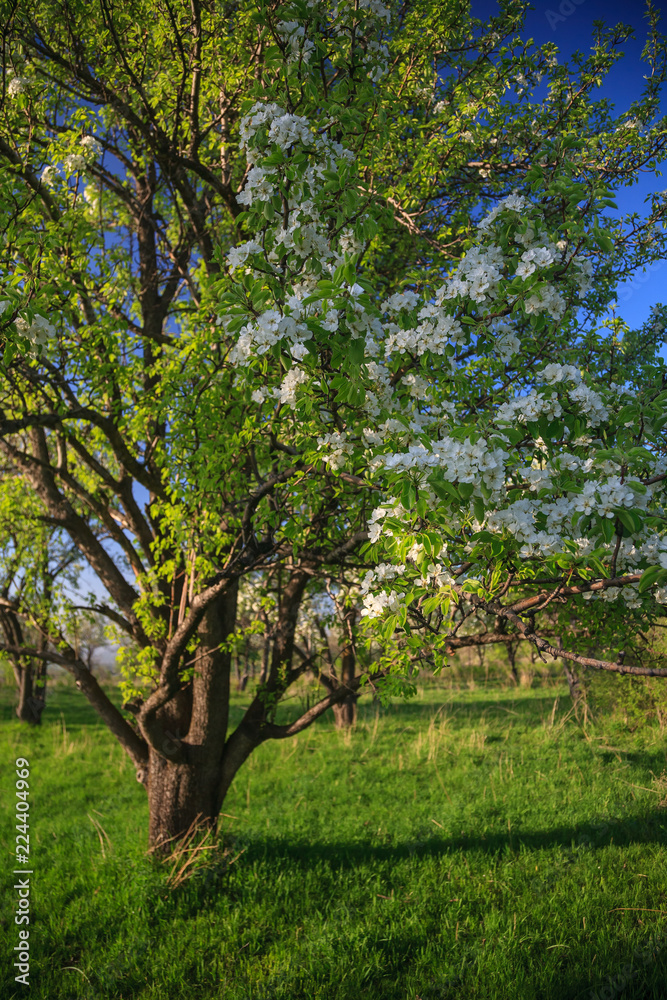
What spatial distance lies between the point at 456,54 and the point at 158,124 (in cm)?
371

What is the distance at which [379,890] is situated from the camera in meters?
5.41

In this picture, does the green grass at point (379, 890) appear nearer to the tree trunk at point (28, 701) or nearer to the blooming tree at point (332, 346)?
the blooming tree at point (332, 346)

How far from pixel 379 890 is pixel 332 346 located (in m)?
5.41

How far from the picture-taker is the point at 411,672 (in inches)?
178

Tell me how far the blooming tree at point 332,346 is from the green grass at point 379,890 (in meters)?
1.13

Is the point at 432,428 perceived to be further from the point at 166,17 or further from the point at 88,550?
the point at 166,17

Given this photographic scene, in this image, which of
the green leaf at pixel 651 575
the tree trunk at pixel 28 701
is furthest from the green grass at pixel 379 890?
the tree trunk at pixel 28 701

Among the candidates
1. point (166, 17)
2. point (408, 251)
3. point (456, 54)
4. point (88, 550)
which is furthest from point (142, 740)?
point (456, 54)

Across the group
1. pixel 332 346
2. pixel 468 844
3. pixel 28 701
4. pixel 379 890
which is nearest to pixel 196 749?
pixel 379 890

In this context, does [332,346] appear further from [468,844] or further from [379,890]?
[468,844]

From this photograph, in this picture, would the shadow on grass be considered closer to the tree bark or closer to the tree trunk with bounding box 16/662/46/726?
the tree bark

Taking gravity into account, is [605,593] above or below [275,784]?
above

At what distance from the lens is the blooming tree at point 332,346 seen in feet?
9.14

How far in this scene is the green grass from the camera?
4184 millimetres
